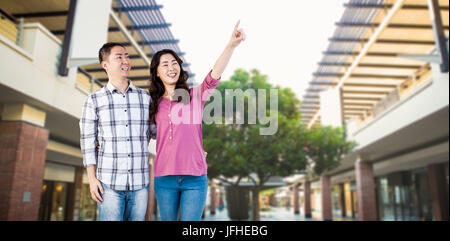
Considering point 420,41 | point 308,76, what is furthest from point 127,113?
point 308,76

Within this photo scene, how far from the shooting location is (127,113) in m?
2.28

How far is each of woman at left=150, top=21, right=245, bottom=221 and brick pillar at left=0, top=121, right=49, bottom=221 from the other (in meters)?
6.56

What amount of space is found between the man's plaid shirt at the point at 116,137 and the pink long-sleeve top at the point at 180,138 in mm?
102

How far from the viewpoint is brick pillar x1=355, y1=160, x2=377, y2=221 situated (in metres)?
17.9

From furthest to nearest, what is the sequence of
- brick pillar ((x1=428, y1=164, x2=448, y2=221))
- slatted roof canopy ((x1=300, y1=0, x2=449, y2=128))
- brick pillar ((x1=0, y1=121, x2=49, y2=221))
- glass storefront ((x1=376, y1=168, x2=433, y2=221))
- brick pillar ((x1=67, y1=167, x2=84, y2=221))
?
1. glass storefront ((x1=376, y1=168, x2=433, y2=221))
2. brick pillar ((x1=67, y1=167, x2=84, y2=221))
3. brick pillar ((x1=428, y1=164, x2=448, y2=221))
4. slatted roof canopy ((x1=300, y1=0, x2=449, y2=128))
5. brick pillar ((x1=0, y1=121, x2=49, y2=221))

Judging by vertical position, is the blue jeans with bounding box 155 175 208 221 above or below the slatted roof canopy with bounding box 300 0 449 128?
below

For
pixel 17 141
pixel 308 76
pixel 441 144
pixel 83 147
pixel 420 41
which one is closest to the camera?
pixel 83 147

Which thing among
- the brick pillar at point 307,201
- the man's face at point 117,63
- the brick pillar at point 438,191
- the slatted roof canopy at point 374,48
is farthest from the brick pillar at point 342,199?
the man's face at point 117,63

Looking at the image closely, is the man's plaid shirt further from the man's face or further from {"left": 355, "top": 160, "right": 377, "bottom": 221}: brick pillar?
{"left": 355, "top": 160, "right": 377, "bottom": 221}: brick pillar

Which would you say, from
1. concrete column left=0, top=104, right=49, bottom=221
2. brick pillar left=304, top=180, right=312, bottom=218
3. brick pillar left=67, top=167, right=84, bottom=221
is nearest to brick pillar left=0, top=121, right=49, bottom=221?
concrete column left=0, top=104, right=49, bottom=221

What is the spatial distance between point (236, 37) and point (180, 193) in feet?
3.49

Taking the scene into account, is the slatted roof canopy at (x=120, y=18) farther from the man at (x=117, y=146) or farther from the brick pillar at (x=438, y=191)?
the brick pillar at (x=438, y=191)

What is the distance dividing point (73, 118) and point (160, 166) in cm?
814
